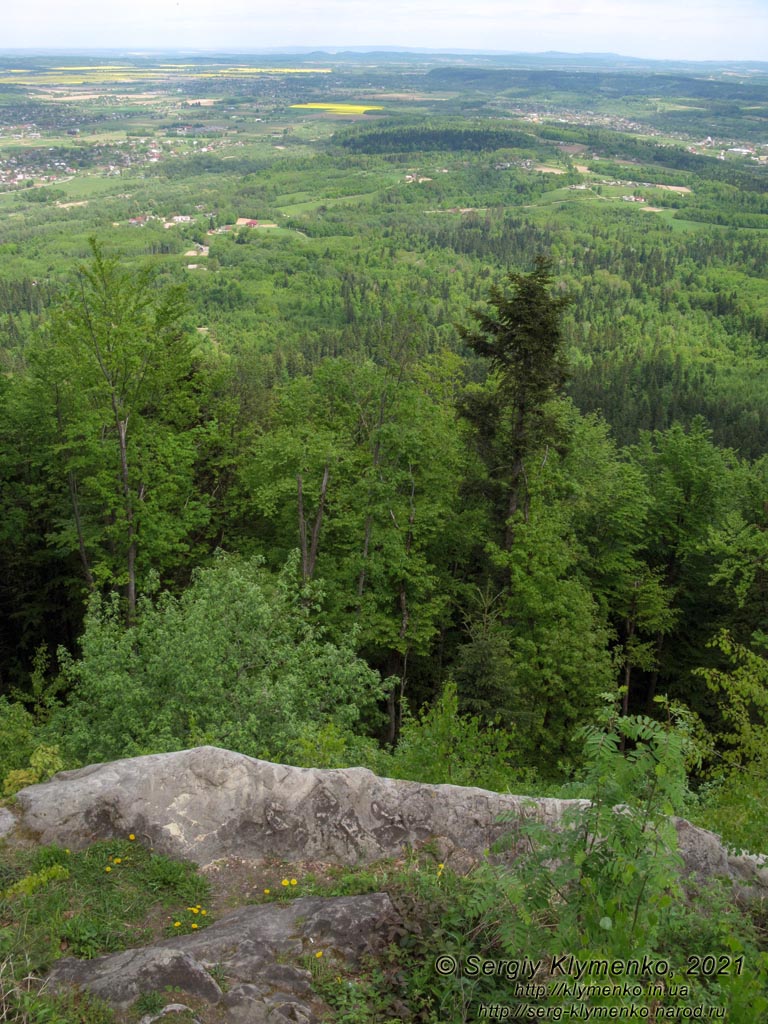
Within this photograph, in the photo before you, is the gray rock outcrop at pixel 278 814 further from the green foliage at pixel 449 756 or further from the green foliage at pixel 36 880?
the green foliage at pixel 449 756

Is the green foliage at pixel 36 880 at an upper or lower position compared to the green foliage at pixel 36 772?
upper

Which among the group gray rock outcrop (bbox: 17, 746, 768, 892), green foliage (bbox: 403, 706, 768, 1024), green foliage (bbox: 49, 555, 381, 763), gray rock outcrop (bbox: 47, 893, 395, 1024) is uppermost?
green foliage (bbox: 403, 706, 768, 1024)

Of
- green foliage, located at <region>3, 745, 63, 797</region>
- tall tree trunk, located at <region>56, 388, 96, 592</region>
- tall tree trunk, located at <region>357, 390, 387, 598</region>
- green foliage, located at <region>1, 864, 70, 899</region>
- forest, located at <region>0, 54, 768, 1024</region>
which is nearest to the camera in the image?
green foliage, located at <region>1, 864, 70, 899</region>

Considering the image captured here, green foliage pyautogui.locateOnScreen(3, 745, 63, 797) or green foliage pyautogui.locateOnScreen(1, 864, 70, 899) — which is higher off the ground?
green foliage pyautogui.locateOnScreen(1, 864, 70, 899)

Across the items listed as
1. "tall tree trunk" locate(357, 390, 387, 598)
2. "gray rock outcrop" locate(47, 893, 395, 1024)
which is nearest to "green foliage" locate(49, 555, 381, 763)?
"gray rock outcrop" locate(47, 893, 395, 1024)

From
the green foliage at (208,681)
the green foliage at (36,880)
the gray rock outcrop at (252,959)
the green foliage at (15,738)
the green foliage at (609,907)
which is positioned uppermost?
the green foliage at (609,907)

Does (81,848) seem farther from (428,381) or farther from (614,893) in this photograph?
(428,381)

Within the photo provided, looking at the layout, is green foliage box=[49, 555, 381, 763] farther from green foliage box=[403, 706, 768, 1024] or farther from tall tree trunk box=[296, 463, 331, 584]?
green foliage box=[403, 706, 768, 1024]

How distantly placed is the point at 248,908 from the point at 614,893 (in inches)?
136

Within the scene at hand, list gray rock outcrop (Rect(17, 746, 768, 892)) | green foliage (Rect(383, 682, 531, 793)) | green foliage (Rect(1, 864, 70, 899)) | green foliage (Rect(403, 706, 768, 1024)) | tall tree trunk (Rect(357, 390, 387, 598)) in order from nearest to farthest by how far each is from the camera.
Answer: green foliage (Rect(403, 706, 768, 1024))
green foliage (Rect(1, 864, 70, 899))
gray rock outcrop (Rect(17, 746, 768, 892))
green foliage (Rect(383, 682, 531, 793))
tall tree trunk (Rect(357, 390, 387, 598))

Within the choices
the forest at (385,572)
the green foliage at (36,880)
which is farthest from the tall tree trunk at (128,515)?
the green foliage at (36,880)

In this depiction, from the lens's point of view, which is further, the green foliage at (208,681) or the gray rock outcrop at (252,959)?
the green foliage at (208,681)

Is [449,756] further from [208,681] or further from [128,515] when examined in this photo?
[128,515]

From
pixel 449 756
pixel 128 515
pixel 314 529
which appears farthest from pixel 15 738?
pixel 314 529
